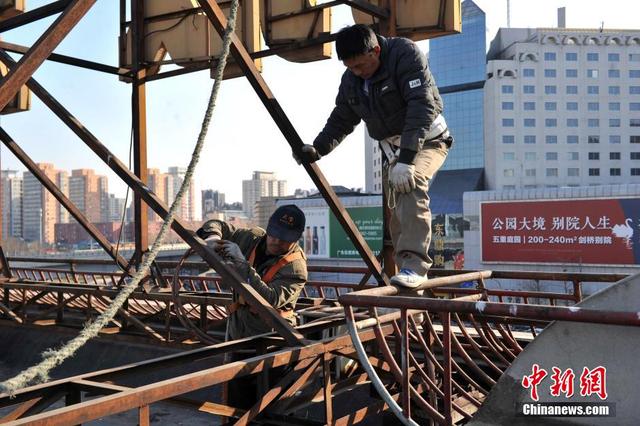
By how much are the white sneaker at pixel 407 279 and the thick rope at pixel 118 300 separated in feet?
4.61

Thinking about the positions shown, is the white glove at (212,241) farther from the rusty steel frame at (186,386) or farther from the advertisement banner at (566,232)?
the advertisement banner at (566,232)

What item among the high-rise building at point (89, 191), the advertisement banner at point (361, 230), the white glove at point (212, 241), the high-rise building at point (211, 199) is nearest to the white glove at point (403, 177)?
the white glove at point (212, 241)

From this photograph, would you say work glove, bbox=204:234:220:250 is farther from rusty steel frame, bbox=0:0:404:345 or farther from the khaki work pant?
the khaki work pant

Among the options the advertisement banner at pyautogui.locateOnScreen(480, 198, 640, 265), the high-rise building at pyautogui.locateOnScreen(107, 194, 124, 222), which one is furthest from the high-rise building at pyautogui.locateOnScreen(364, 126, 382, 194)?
the advertisement banner at pyautogui.locateOnScreen(480, 198, 640, 265)

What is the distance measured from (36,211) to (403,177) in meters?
121

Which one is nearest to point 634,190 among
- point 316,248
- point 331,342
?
point 316,248

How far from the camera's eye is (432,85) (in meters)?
3.82

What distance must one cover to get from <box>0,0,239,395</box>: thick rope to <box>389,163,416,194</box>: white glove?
1.23 metres

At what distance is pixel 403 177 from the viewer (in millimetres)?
3693

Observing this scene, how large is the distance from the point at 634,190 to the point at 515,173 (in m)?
51.0

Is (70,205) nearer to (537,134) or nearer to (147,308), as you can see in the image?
(147,308)

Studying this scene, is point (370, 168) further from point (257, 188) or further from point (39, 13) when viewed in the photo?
point (39, 13)

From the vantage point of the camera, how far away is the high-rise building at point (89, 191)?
107131 mm

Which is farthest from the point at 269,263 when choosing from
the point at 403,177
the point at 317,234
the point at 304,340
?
the point at 317,234
